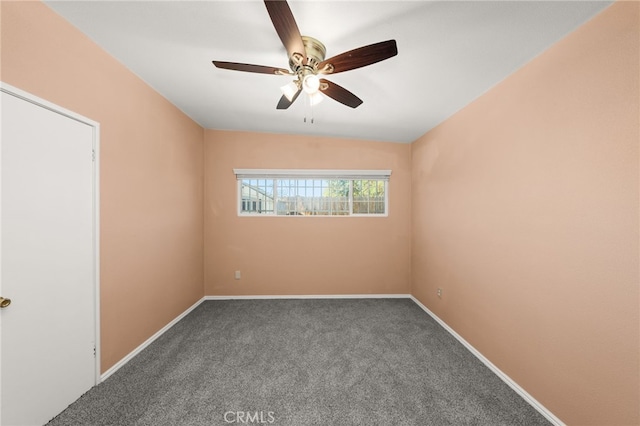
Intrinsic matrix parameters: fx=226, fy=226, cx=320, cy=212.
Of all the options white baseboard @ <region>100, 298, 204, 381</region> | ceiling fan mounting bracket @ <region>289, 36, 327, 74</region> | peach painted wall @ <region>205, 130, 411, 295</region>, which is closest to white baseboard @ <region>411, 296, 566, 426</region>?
peach painted wall @ <region>205, 130, 411, 295</region>

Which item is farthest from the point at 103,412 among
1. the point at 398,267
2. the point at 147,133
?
the point at 398,267

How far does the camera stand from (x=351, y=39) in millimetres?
1540

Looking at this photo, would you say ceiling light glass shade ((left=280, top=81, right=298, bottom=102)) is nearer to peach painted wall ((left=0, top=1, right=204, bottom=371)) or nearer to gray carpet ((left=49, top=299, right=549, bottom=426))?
peach painted wall ((left=0, top=1, right=204, bottom=371))

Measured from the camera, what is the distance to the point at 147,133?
7.49 feet

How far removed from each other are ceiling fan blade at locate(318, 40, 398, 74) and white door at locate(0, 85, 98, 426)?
5.85 feet

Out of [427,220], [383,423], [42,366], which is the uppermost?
[427,220]

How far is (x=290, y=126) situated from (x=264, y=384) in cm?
295

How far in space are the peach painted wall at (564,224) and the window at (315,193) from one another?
4.91ft

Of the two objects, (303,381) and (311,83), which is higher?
(311,83)

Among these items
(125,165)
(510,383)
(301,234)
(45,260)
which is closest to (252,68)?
(125,165)

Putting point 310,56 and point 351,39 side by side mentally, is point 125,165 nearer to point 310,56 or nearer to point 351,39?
point 310,56

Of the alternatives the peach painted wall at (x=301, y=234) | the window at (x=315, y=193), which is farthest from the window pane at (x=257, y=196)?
the peach painted wall at (x=301, y=234)

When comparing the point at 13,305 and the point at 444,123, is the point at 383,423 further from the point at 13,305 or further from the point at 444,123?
the point at 444,123

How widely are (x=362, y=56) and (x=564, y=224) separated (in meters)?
1.64
